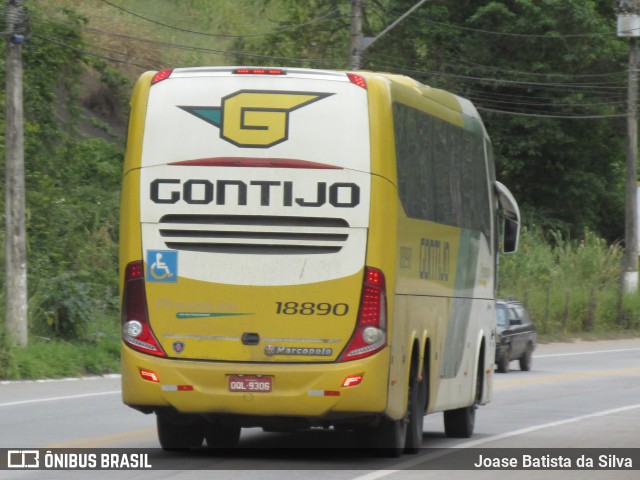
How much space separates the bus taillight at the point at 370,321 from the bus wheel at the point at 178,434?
1809 millimetres

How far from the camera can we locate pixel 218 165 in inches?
490

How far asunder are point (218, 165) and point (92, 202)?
2440 centimetres

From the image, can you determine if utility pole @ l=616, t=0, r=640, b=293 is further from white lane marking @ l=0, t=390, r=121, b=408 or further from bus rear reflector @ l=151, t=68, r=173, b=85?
bus rear reflector @ l=151, t=68, r=173, b=85

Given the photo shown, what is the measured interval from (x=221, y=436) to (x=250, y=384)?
2.01 metres

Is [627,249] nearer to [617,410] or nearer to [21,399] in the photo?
[617,410]

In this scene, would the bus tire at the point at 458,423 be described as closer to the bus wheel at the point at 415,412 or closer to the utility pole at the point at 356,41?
the bus wheel at the point at 415,412

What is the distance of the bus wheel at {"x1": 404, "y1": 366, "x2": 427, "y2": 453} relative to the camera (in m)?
13.5

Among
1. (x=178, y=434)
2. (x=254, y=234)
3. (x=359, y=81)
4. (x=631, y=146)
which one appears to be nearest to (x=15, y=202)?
(x=178, y=434)

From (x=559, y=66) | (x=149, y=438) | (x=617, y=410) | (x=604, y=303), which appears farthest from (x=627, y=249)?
(x=149, y=438)

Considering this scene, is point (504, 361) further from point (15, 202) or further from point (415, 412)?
point (415, 412)

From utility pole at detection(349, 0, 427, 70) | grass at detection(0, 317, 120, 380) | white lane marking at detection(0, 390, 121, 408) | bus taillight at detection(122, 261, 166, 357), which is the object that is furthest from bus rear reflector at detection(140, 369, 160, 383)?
utility pole at detection(349, 0, 427, 70)

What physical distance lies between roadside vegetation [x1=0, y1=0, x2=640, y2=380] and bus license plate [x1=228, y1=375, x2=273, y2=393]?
1075cm

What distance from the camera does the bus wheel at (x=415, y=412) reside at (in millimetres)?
13539

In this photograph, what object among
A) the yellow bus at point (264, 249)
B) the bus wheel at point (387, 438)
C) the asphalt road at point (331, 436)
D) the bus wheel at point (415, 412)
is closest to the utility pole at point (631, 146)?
the asphalt road at point (331, 436)
